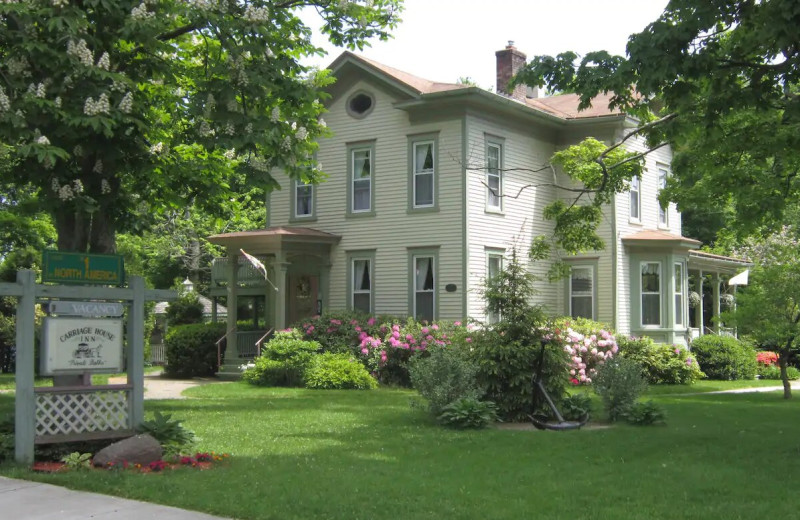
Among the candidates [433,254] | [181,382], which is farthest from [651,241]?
[181,382]

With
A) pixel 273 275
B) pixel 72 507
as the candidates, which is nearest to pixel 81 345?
pixel 72 507

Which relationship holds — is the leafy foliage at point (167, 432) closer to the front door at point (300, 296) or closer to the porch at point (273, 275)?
the porch at point (273, 275)

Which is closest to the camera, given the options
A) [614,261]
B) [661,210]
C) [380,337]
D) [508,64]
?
[380,337]

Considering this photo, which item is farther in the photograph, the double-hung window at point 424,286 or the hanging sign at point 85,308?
the double-hung window at point 424,286

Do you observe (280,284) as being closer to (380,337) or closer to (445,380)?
(380,337)

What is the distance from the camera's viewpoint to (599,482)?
8.81 metres

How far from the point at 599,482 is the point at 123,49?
913 centimetres

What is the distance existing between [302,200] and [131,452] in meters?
16.6

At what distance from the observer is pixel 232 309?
24.3 metres

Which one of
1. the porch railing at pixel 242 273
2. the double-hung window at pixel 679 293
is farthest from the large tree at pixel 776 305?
the porch railing at pixel 242 273

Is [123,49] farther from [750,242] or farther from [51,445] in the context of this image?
[750,242]

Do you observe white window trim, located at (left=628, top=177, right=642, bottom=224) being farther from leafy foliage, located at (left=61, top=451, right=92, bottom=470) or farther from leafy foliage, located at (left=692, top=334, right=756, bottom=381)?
leafy foliage, located at (left=61, top=451, right=92, bottom=470)

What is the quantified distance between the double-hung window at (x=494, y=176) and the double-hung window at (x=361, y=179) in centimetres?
333

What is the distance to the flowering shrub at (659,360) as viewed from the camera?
2333 cm
